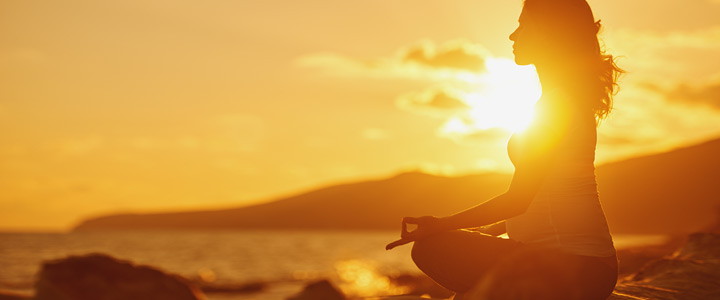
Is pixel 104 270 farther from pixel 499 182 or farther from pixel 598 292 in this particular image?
pixel 499 182

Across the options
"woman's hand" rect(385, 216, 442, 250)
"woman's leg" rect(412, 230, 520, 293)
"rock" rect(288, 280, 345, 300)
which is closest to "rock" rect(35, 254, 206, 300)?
"woman's hand" rect(385, 216, 442, 250)

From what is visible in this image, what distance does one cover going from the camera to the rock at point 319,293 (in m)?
10.9

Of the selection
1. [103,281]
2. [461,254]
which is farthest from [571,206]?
[103,281]

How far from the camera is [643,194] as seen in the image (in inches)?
4491

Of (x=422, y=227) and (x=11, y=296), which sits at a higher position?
(x=422, y=227)

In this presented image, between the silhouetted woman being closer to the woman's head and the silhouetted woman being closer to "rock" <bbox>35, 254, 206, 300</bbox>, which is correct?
the woman's head

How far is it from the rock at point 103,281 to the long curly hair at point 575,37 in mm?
2828

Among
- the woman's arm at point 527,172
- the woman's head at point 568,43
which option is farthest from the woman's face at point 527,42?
the woman's arm at point 527,172

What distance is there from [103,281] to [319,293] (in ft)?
24.4

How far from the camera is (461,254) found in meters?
3.99

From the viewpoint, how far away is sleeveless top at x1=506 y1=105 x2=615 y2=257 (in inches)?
149

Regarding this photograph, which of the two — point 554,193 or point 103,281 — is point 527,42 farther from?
point 103,281

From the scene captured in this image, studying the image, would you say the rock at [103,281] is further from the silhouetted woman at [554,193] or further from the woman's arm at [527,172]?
the woman's arm at [527,172]

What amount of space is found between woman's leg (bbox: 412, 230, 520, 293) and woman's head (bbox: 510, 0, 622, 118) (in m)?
1.10
